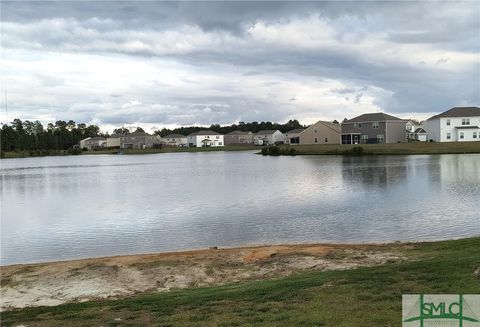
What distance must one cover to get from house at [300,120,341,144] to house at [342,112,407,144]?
632 cm

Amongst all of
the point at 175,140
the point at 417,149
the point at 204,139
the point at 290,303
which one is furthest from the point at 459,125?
the point at 175,140

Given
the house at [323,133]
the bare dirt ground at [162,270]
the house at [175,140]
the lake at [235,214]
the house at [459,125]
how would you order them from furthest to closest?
the house at [175,140] < the house at [323,133] < the house at [459,125] < the lake at [235,214] < the bare dirt ground at [162,270]

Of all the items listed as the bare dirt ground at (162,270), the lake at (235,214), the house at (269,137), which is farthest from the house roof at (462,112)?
the house at (269,137)

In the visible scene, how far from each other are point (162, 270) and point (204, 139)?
166 meters

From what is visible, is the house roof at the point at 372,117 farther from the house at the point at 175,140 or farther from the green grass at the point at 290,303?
the house at the point at 175,140

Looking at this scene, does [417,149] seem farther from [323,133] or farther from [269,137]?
[269,137]

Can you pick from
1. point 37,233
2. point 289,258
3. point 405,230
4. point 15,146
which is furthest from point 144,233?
point 15,146

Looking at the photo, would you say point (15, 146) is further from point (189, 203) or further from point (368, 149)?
point (189, 203)

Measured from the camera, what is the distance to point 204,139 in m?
180

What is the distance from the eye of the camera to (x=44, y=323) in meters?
8.56

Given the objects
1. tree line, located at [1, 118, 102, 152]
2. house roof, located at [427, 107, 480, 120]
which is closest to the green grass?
house roof, located at [427, 107, 480, 120]

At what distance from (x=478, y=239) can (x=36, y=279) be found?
42.9 ft

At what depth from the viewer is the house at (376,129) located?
97438 mm

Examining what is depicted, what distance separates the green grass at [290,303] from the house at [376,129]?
9029 cm
